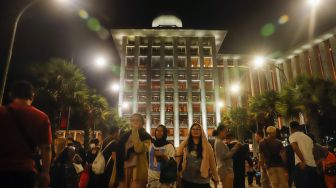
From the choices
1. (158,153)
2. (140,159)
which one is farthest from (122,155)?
(158,153)

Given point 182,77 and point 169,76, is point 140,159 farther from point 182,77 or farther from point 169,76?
point 182,77

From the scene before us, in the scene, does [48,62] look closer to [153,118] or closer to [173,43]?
[153,118]

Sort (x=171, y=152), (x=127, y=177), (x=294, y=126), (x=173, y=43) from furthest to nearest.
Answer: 1. (x=173, y=43)
2. (x=294, y=126)
3. (x=171, y=152)
4. (x=127, y=177)

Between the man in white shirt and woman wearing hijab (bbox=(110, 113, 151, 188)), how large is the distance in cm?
344

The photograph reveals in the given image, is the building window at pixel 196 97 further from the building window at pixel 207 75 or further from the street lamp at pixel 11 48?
the street lamp at pixel 11 48

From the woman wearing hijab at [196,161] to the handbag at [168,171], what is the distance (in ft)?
0.59

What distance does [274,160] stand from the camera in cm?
639

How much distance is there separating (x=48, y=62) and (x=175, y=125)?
43359 millimetres

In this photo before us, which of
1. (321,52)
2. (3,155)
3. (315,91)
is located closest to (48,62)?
(3,155)

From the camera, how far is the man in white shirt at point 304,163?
5.61 m

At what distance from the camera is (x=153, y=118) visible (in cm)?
5934

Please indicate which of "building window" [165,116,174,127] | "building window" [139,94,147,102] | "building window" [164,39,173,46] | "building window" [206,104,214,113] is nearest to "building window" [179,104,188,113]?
"building window" [165,116,174,127]

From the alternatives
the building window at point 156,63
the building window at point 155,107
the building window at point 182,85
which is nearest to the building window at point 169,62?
the building window at point 156,63

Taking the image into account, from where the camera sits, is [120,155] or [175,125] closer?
[120,155]
